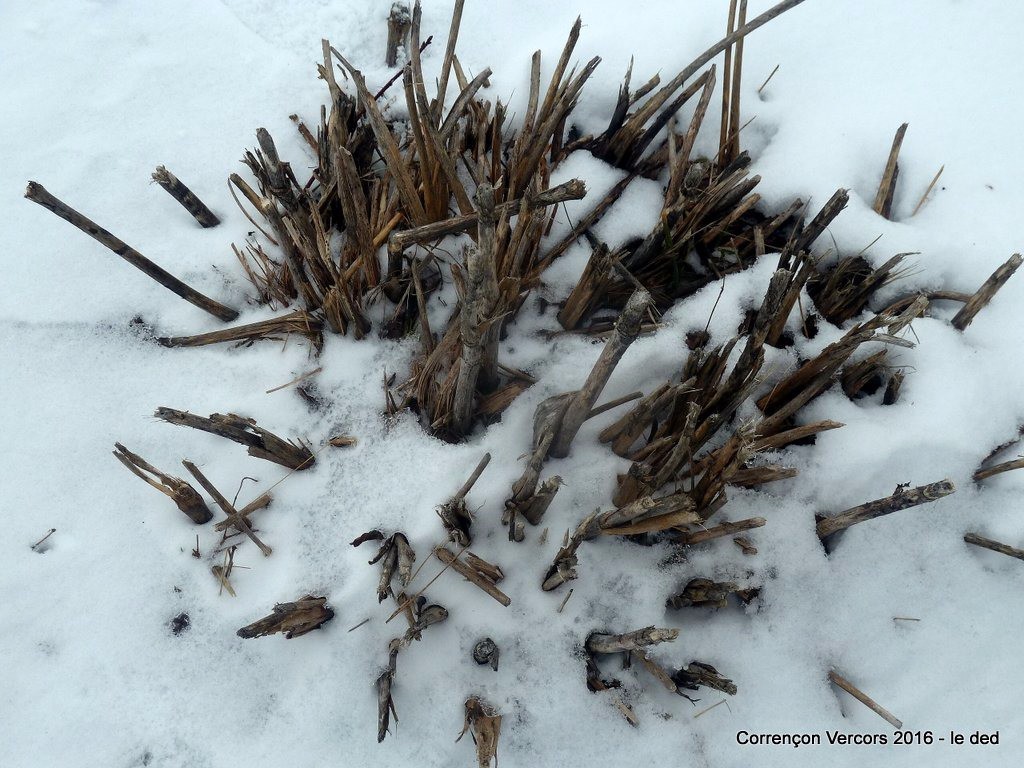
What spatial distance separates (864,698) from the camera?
1245mm

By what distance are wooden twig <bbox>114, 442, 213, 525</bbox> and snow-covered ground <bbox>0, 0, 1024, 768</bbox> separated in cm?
6

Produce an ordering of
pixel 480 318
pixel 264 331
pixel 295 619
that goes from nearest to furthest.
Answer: pixel 480 318, pixel 295 619, pixel 264 331

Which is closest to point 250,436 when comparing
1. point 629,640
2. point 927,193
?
point 629,640

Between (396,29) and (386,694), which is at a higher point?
(396,29)

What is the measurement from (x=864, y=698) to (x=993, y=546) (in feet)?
1.44

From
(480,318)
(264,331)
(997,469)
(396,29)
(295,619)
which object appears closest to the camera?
(480,318)

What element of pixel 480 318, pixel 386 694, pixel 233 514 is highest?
pixel 480 318

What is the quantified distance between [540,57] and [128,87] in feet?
3.79

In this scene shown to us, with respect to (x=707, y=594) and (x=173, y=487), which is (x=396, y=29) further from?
(x=707, y=594)

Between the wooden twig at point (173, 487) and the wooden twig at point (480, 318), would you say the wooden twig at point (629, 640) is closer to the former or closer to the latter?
the wooden twig at point (480, 318)

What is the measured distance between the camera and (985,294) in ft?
4.45

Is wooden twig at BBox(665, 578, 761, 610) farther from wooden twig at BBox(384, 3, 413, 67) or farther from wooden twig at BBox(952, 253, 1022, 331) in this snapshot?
wooden twig at BBox(384, 3, 413, 67)

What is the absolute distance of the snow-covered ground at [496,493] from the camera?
1.23 m

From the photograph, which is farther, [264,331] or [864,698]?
[264,331]
